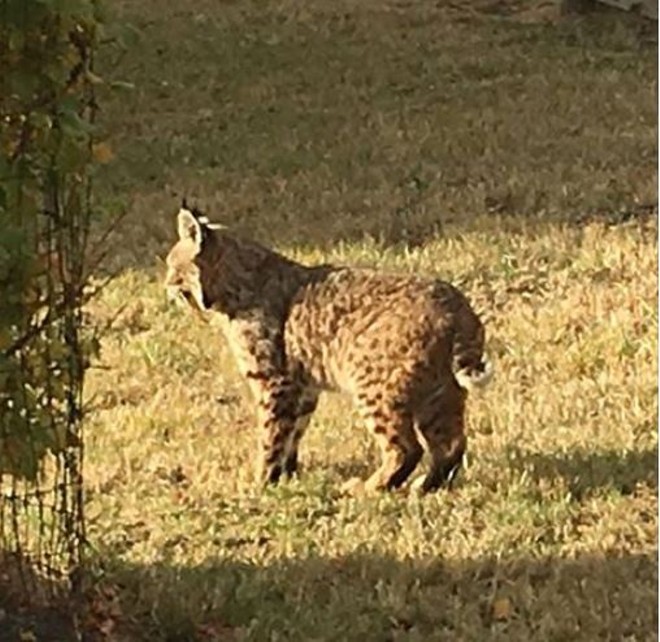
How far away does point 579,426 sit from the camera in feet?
24.3

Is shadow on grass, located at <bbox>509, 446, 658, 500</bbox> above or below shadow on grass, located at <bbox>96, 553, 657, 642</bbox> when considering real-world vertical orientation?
above

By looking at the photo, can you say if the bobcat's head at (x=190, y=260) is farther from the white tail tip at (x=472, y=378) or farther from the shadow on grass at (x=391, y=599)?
the shadow on grass at (x=391, y=599)

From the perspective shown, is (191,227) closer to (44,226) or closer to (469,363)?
(469,363)

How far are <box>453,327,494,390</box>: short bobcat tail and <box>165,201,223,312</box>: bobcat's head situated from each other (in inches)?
46.3

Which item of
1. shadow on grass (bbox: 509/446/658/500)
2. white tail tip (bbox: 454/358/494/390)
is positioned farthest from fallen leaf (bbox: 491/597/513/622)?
white tail tip (bbox: 454/358/494/390)

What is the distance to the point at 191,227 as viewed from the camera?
7547 millimetres

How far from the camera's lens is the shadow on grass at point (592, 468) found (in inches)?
263

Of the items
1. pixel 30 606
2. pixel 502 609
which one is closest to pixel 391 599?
pixel 502 609

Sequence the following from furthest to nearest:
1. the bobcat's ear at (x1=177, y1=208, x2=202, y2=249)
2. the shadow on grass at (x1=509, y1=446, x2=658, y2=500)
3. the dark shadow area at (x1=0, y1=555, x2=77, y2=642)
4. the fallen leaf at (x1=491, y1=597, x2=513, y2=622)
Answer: the bobcat's ear at (x1=177, y1=208, x2=202, y2=249)
the shadow on grass at (x1=509, y1=446, x2=658, y2=500)
the fallen leaf at (x1=491, y1=597, x2=513, y2=622)
the dark shadow area at (x1=0, y1=555, x2=77, y2=642)

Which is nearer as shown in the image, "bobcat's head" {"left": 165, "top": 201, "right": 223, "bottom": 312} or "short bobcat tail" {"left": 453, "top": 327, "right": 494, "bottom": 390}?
"short bobcat tail" {"left": 453, "top": 327, "right": 494, "bottom": 390}

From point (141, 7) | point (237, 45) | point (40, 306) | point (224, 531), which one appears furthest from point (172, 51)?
point (40, 306)

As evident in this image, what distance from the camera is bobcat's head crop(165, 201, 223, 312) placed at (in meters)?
7.54

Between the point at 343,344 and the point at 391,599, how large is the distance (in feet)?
4.94

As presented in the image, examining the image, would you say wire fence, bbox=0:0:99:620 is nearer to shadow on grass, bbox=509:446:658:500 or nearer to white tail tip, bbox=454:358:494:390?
white tail tip, bbox=454:358:494:390
